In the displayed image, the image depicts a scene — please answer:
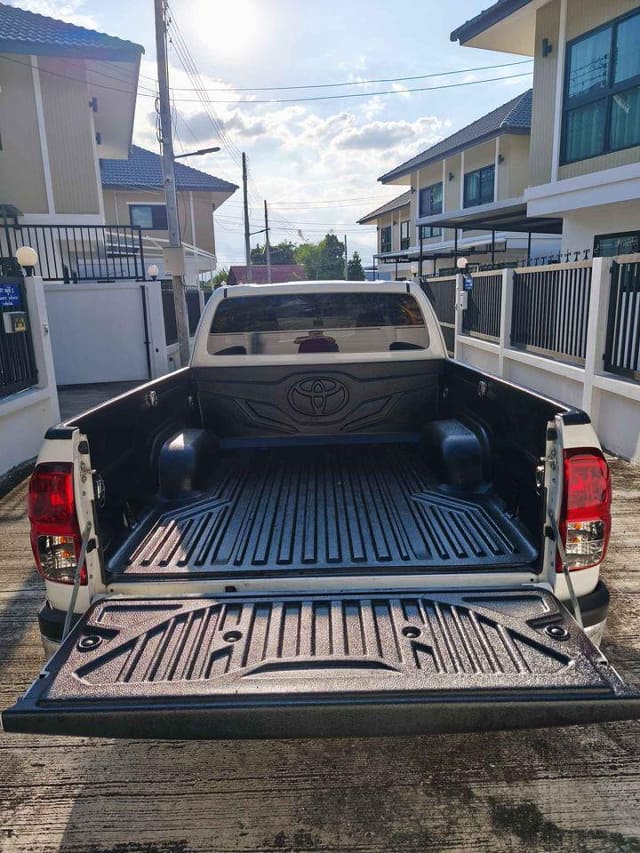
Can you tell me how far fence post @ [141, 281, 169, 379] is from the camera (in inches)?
493

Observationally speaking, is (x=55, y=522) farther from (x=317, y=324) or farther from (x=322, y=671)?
(x=317, y=324)

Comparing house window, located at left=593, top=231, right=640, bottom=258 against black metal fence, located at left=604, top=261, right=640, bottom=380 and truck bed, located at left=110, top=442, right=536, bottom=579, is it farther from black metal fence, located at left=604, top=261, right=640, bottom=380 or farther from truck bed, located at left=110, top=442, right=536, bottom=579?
truck bed, located at left=110, top=442, right=536, bottom=579

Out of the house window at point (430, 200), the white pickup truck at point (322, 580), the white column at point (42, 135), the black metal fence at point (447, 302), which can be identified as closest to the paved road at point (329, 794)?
the white pickup truck at point (322, 580)

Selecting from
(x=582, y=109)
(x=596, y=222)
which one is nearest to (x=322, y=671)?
(x=596, y=222)

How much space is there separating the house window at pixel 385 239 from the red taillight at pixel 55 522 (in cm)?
4045

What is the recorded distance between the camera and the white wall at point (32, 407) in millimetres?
6816

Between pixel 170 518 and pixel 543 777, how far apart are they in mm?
2014

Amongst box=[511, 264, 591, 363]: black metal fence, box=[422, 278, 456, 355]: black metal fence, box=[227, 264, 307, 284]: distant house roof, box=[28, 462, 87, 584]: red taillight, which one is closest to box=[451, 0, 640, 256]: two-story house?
box=[422, 278, 456, 355]: black metal fence

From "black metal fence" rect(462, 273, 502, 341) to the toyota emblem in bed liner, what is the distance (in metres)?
7.28

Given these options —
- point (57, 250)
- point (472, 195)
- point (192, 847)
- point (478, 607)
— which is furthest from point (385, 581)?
point (472, 195)

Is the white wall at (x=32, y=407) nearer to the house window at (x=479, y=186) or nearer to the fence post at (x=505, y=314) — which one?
the fence post at (x=505, y=314)

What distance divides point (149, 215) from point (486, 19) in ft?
56.6

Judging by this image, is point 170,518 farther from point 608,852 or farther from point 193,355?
point 608,852

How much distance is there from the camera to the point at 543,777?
7.81ft
